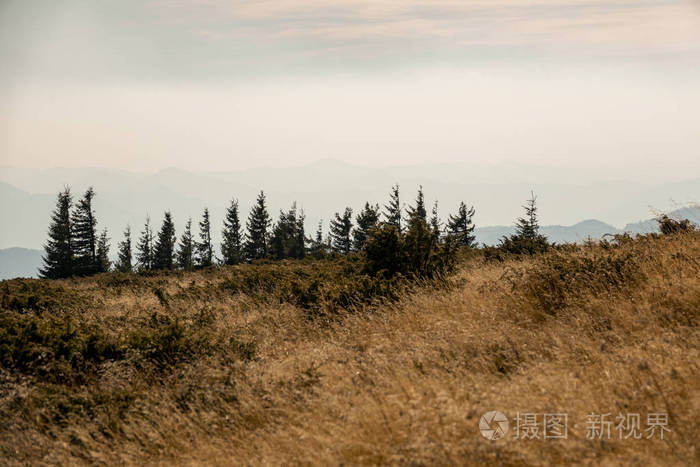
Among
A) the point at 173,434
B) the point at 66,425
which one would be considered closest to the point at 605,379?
the point at 173,434

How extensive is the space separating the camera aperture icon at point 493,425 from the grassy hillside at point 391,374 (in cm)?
10

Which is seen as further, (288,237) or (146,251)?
(146,251)

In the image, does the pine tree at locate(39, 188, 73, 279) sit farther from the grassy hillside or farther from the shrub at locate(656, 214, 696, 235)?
the shrub at locate(656, 214, 696, 235)

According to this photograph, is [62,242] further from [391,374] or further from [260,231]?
[391,374]

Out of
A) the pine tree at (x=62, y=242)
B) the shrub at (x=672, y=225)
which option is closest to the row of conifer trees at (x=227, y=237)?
the pine tree at (x=62, y=242)

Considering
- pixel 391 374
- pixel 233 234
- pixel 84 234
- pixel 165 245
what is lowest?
pixel 165 245

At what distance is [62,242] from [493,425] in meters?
63.8

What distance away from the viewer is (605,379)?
459cm

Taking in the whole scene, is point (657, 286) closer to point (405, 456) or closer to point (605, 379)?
point (605, 379)

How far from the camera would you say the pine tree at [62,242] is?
191 ft

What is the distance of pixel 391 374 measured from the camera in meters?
5.34

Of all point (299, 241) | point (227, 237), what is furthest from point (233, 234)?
point (299, 241)

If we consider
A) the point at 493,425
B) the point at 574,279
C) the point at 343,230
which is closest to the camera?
the point at 493,425

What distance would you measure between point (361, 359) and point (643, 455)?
3010mm
